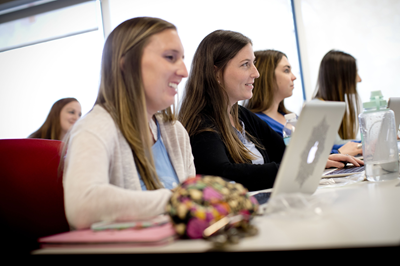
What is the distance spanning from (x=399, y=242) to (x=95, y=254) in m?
0.42

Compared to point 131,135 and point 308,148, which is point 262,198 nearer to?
point 308,148

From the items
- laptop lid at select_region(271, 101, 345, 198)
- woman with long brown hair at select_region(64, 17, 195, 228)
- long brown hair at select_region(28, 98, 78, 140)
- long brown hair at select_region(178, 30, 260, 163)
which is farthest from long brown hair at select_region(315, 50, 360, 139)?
long brown hair at select_region(28, 98, 78, 140)

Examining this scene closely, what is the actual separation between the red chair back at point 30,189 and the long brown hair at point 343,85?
2282mm

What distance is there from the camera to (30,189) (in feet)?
3.47

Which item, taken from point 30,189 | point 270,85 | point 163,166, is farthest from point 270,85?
point 30,189

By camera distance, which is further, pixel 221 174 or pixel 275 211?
pixel 221 174

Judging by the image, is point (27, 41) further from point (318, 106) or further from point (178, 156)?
point (318, 106)

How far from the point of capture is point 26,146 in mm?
1084

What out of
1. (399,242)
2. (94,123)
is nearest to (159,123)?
(94,123)

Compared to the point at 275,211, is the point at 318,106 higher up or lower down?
higher up

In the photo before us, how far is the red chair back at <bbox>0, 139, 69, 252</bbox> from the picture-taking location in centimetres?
103

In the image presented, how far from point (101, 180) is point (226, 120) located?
0.90 meters

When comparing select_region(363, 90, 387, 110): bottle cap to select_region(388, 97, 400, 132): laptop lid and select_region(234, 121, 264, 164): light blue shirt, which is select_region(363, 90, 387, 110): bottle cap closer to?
select_region(388, 97, 400, 132): laptop lid

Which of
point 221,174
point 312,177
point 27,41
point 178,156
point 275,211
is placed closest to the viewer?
point 275,211
